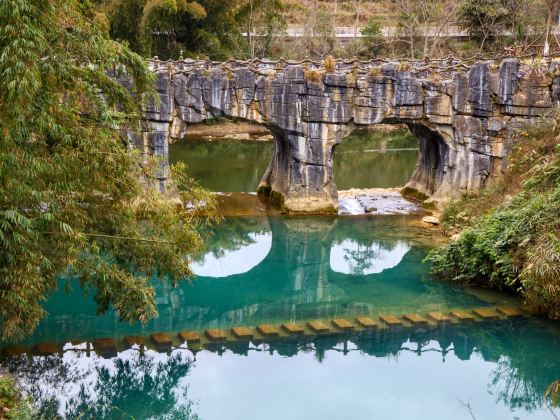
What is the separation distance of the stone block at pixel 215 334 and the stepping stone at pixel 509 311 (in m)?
5.40

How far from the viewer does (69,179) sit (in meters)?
9.98

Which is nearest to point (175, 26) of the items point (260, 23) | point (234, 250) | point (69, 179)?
point (260, 23)

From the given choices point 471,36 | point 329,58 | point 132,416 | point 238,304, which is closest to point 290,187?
point 329,58

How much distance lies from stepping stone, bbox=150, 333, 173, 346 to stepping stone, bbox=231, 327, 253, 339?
115 centimetres

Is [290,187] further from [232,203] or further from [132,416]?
[132,416]

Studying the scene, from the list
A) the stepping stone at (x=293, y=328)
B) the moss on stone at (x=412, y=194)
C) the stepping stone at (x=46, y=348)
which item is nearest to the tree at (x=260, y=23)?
the moss on stone at (x=412, y=194)

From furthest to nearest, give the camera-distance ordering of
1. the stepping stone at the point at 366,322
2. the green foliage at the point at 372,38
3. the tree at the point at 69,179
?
the green foliage at the point at 372,38
the stepping stone at the point at 366,322
the tree at the point at 69,179

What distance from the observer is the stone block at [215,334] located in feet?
45.3

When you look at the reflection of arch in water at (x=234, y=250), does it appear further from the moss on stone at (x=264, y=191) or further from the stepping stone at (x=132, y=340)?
the stepping stone at (x=132, y=340)

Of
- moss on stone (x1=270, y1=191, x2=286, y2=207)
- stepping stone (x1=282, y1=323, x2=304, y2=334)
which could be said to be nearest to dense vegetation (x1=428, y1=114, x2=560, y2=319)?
stepping stone (x1=282, y1=323, x2=304, y2=334)

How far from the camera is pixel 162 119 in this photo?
22.4m

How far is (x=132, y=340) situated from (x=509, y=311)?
281 inches

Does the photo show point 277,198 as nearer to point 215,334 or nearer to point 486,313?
point 486,313

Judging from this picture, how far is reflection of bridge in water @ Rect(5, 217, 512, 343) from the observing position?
14.8 meters
